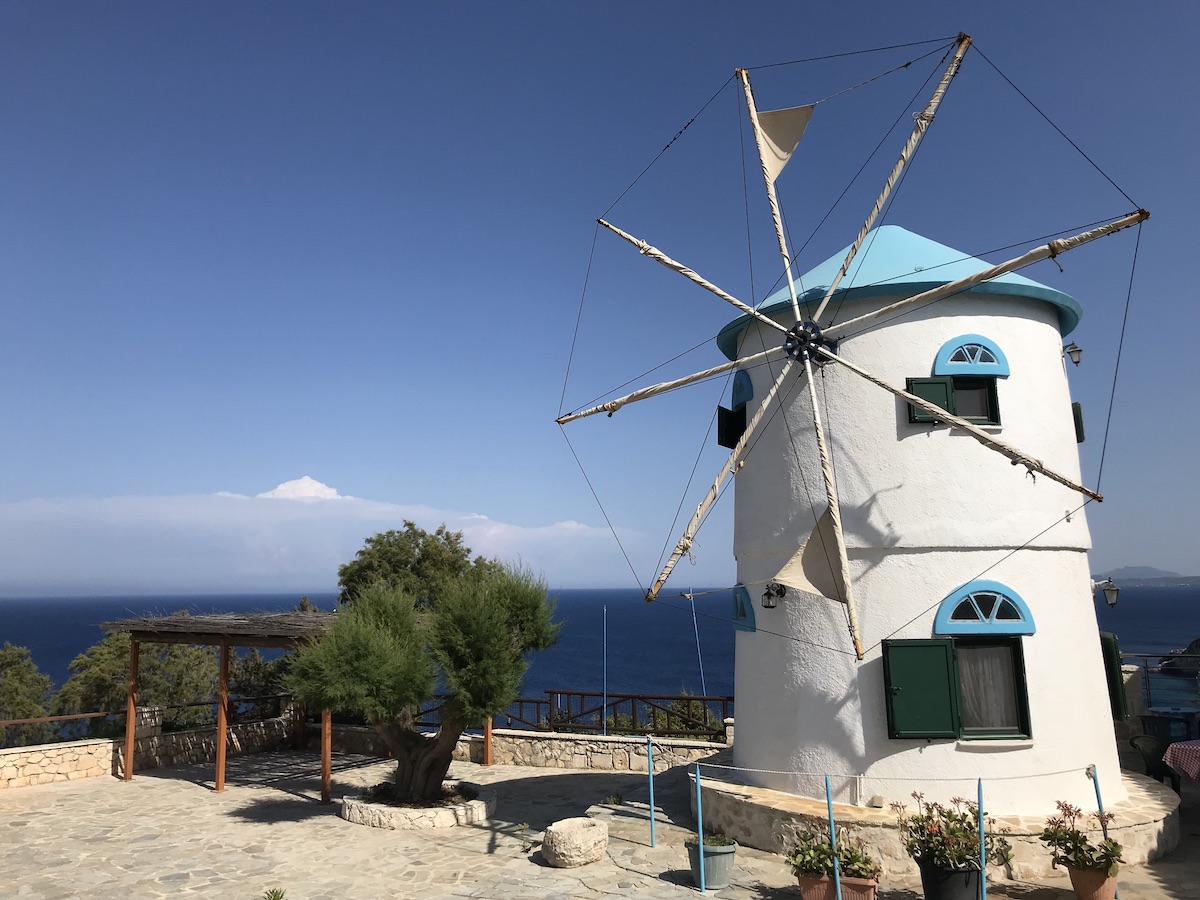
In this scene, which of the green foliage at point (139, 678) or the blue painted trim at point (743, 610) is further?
the green foliage at point (139, 678)

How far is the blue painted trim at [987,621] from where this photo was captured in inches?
355

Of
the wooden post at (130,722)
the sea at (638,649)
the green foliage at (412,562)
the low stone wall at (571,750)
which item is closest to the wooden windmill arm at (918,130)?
the low stone wall at (571,750)

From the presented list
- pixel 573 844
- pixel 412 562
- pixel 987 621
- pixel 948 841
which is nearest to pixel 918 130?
pixel 987 621

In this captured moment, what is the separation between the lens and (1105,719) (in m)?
9.56

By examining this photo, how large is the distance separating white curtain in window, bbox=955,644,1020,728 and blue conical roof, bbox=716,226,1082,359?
14.5 ft

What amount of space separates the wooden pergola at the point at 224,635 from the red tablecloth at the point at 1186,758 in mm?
12306

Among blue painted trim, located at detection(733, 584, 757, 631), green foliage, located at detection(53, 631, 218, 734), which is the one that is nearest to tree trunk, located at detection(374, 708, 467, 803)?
blue painted trim, located at detection(733, 584, 757, 631)

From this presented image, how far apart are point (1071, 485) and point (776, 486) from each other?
3.47 m

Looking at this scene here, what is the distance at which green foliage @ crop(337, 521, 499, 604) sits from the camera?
24422 millimetres

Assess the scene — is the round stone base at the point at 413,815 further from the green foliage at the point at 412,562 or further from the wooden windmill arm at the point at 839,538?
the green foliage at the point at 412,562

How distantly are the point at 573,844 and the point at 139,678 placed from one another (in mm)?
21566

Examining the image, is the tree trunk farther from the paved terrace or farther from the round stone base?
the paved terrace

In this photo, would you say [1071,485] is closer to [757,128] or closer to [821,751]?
[821,751]

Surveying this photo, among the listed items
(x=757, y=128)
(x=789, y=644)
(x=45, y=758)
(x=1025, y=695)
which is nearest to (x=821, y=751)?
(x=789, y=644)
